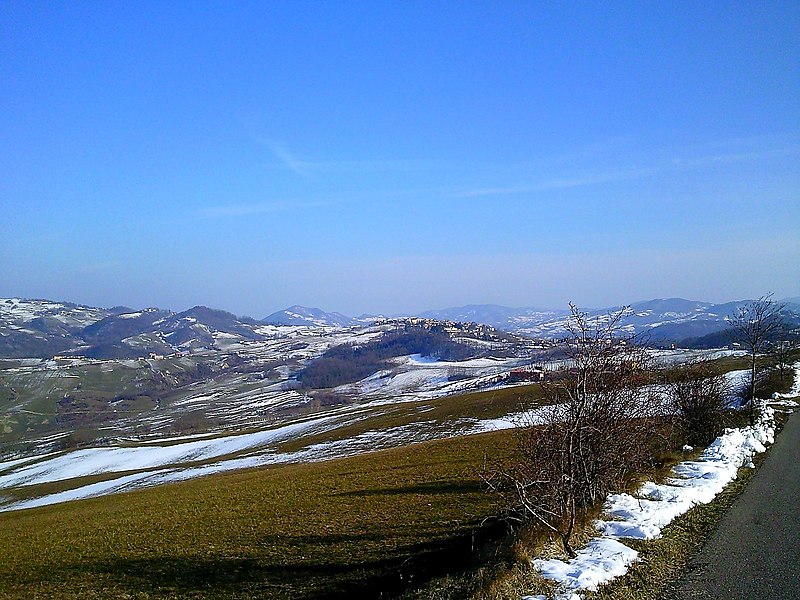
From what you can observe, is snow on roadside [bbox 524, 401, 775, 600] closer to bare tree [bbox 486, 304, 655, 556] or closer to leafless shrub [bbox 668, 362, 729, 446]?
bare tree [bbox 486, 304, 655, 556]

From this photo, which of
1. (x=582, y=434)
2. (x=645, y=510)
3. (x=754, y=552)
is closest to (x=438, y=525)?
(x=645, y=510)

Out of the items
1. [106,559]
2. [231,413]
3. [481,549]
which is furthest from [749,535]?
[231,413]

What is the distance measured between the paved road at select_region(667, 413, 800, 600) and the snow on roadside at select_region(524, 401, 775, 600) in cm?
83

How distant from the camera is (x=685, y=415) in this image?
→ 1966 cm

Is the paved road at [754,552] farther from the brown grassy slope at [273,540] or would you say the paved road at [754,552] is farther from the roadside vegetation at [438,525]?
the brown grassy slope at [273,540]

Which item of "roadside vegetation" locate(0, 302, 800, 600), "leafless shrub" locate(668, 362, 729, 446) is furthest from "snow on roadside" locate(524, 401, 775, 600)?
"leafless shrub" locate(668, 362, 729, 446)

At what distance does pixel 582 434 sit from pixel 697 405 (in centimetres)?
1246

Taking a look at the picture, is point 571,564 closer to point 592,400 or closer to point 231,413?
point 592,400

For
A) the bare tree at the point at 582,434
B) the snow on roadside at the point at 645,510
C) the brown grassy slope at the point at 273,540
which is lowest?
the brown grassy slope at the point at 273,540

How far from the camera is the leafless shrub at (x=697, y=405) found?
19.5 meters

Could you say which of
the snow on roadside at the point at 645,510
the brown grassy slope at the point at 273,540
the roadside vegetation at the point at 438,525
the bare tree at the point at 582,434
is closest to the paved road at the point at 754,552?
the roadside vegetation at the point at 438,525

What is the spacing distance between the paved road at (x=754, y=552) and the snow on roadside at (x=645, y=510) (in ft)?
2.73

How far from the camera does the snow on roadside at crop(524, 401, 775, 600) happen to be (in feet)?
26.6

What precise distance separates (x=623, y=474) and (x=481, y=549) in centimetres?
403
